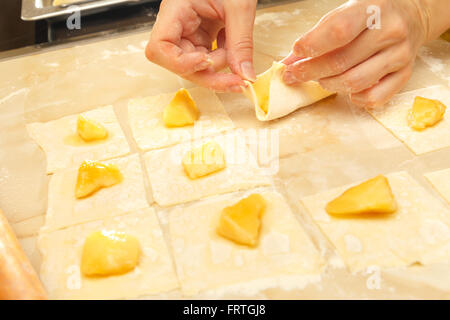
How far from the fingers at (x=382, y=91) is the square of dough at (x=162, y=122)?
443 mm

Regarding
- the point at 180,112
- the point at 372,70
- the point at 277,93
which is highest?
the point at 372,70

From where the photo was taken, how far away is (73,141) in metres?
1.50

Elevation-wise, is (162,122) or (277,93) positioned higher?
(277,93)

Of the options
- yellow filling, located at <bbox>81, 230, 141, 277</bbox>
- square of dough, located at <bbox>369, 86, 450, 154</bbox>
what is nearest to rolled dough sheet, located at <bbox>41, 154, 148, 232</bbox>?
yellow filling, located at <bbox>81, 230, 141, 277</bbox>

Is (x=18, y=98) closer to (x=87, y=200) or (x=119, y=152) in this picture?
(x=119, y=152)

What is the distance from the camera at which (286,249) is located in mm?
1057

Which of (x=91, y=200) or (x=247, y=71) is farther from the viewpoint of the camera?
(x=247, y=71)

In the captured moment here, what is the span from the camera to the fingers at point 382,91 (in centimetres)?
144

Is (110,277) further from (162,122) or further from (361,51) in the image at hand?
(361,51)

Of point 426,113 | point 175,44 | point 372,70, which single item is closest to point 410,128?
point 426,113

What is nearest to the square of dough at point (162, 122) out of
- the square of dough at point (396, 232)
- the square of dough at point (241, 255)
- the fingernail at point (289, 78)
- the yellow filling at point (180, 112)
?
the yellow filling at point (180, 112)

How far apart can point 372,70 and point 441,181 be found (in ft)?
1.36

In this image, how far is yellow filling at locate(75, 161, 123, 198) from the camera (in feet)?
4.11

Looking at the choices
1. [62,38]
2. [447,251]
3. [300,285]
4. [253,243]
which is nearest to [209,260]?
[253,243]
